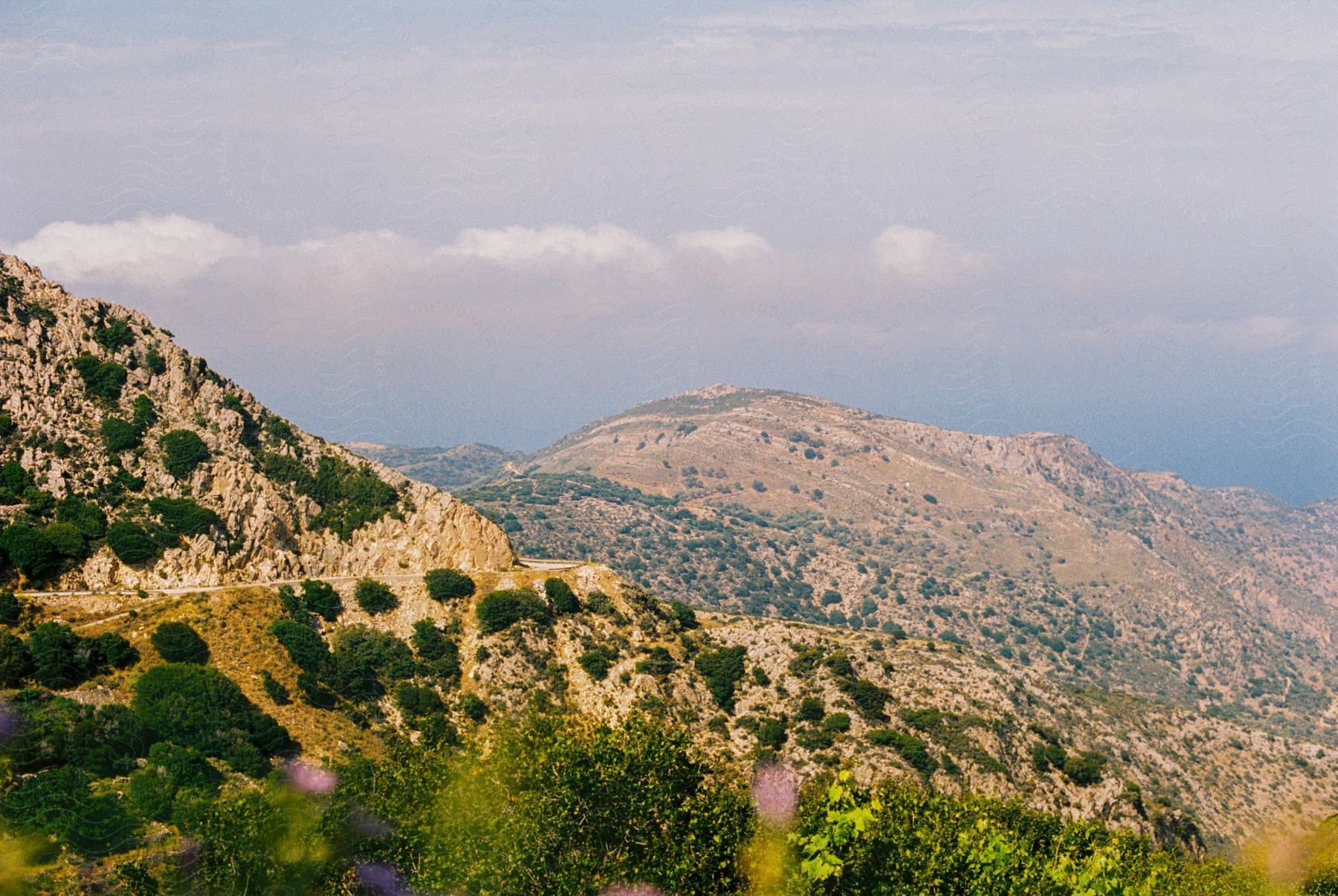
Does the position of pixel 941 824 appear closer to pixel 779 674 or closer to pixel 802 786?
pixel 802 786

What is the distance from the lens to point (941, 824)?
4675 cm

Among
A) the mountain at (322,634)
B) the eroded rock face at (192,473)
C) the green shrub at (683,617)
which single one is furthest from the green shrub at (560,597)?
the green shrub at (683,617)

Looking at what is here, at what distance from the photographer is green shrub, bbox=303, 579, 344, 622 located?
7800 cm

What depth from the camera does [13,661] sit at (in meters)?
57.0

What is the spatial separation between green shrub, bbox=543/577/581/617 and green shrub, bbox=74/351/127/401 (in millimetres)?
42280

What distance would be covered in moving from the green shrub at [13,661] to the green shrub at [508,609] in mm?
33440

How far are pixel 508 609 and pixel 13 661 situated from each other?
36917 millimetres

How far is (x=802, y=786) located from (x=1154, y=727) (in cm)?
8549

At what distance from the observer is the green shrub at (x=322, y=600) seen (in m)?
78.0

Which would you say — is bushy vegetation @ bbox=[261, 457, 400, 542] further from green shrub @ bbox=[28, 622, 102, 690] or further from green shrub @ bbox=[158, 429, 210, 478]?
green shrub @ bbox=[28, 622, 102, 690]

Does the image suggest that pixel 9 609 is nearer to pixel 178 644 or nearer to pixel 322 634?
pixel 178 644

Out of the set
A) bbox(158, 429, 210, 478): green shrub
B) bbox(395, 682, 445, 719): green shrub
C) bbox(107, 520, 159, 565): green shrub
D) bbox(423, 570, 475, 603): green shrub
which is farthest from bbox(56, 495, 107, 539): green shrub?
bbox(395, 682, 445, 719): green shrub

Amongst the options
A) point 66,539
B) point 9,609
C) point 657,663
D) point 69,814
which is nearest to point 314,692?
point 9,609

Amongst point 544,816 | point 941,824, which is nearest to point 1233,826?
point 941,824
